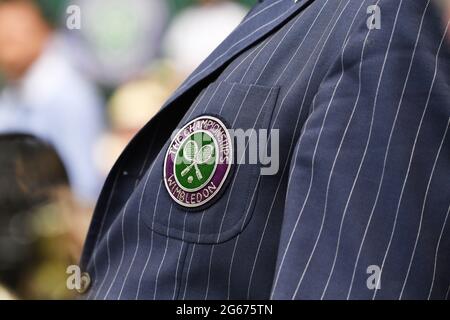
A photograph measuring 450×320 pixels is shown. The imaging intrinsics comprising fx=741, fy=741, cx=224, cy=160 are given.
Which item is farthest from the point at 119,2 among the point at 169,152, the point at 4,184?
the point at 169,152

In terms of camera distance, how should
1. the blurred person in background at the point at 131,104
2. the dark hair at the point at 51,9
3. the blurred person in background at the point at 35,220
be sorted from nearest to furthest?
1. the blurred person in background at the point at 35,220
2. the blurred person in background at the point at 131,104
3. the dark hair at the point at 51,9

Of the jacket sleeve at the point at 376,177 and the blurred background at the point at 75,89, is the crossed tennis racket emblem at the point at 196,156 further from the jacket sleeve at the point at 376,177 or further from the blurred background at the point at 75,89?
the blurred background at the point at 75,89

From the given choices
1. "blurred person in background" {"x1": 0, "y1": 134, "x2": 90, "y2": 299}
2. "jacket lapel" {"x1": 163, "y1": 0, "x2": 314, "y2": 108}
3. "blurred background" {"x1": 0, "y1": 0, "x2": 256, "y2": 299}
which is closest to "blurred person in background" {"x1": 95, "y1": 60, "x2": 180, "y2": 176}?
"blurred background" {"x1": 0, "y1": 0, "x2": 256, "y2": 299}

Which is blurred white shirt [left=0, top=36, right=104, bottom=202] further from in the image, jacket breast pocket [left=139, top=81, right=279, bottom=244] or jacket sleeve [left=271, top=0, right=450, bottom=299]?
jacket sleeve [left=271, top=0, right=450, bottom=299]

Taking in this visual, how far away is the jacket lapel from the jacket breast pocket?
0.04 meters

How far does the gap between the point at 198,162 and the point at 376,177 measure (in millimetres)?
161

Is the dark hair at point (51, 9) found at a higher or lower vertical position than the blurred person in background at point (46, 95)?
higher

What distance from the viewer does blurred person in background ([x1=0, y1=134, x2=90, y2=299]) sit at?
3.72ft

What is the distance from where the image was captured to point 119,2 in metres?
1.53

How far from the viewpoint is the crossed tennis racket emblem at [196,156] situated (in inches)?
24.5

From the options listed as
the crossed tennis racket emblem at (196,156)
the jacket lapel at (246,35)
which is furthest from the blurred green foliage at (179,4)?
the crossed tennis racket emblem at (196,156)

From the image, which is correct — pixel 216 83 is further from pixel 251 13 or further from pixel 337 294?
pixel 337 294

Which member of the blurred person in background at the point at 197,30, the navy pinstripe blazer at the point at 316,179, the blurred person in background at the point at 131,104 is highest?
the blurred person in background at the point at 197,30

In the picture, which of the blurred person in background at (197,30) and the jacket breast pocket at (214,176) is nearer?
the jacket breast pocket at (214,176)
